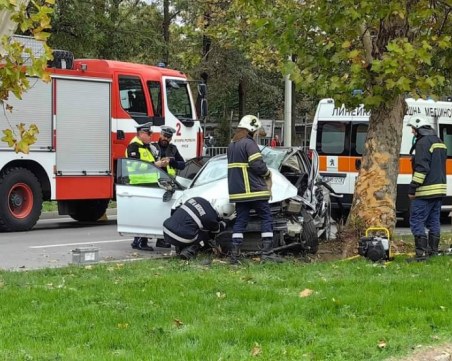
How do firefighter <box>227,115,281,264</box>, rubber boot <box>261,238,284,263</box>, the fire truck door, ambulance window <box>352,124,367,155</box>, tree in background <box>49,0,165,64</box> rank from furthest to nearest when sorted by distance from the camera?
1. tree in background <box>49,0,165,64</box>
2. ambulance window <box>352,124,367,155</box>
3. the fire truck door
4. rubber boot <box>261,238,284,263</box>
5. firefighter <box>227,115,281,264</box>

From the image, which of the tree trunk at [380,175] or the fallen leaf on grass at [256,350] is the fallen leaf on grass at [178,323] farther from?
the tree trunk at [380,175]

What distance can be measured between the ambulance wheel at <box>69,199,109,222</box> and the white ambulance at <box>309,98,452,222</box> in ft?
15.3

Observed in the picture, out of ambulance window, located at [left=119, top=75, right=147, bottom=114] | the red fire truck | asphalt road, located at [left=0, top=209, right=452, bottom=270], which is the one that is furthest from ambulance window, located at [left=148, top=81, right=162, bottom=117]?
asphalt road, located at [left=0, top=209, right=452, bottom=270]

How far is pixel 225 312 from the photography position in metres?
6.02

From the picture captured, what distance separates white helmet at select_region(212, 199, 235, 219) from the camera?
30.4 feet

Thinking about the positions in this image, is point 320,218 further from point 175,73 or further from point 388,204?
point 175,73

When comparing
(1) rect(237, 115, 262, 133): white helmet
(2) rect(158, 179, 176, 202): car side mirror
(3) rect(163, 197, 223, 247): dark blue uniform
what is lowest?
(3) rect(163, 197, 223, 247): dark blue uniform

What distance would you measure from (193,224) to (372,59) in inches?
130

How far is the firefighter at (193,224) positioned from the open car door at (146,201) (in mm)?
673

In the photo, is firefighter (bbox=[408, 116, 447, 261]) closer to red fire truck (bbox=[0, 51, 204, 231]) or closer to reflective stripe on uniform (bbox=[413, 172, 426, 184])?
reflective stripe on uniform (bbox=[413, 172, 426, 184])

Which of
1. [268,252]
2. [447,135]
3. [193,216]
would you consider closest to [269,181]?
[268,252]

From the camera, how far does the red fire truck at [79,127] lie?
12.9m

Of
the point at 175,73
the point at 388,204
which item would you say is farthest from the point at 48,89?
the point at 388,204

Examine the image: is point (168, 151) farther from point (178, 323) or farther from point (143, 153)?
point (178, 323)
